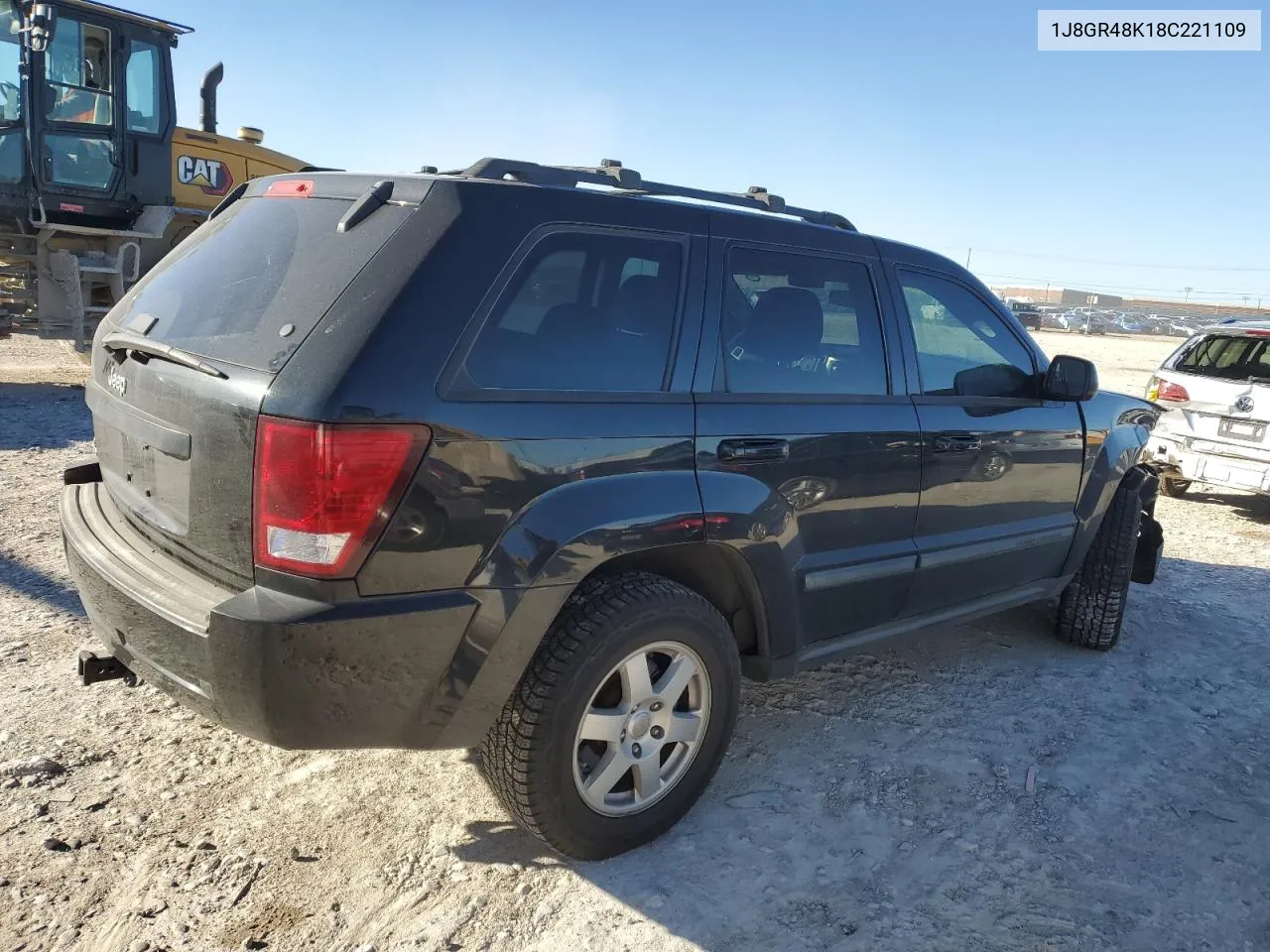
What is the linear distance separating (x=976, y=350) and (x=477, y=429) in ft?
8.19

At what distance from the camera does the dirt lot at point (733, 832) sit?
8.40ft

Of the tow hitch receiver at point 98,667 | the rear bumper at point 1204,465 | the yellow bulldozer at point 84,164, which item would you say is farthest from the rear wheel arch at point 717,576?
the yellow bulldozer at point 84,164

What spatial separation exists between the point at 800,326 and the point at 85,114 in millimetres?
9198

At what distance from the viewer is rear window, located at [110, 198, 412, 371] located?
2.42 metres

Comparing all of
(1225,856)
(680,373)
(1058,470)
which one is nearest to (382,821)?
(680,373)

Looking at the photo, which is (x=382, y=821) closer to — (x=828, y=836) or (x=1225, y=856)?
(x=828, y=836)

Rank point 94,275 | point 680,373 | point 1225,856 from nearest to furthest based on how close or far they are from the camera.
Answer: point 680,373 → point 1225,856 → point 94,275

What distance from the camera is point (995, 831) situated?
3.13 metres

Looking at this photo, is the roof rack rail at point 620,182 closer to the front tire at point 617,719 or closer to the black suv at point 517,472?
the black suv at point 517,472

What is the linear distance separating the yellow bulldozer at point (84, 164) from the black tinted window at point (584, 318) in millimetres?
7661

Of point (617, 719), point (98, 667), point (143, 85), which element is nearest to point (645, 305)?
point (617, 719)

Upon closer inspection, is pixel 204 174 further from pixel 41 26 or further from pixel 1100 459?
pixel 1100 459

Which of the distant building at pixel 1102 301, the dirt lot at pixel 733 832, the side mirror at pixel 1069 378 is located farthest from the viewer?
the distant building at pixel 1102 301

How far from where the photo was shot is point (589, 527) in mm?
2543
